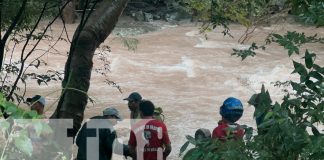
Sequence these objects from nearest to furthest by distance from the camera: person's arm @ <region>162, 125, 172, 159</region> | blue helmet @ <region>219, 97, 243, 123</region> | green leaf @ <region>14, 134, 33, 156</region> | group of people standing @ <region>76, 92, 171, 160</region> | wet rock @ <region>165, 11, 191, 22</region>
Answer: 1. green leaf @ <region>14, 134, 33, 156</region>
2. blue helmet @ <region>219, 97, 243, 123</region>
3. group of people standing @ <region>76, 92, 171, 160</region>
4. person's arm @ <region>162, 125, 172, 159</region>
5. wet rock @ <region>165, 11, 191, 22</region>

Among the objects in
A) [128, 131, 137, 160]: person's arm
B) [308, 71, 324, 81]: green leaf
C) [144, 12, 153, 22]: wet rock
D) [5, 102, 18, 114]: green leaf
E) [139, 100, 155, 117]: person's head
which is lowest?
[144, 12, 153, 22]: wet rock

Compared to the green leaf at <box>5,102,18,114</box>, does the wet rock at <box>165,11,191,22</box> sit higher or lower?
lower

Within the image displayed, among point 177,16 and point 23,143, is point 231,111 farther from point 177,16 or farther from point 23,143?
point 177,16

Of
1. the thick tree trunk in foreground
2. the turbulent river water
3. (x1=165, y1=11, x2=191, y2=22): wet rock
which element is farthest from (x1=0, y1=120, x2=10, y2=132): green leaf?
(x1=165, y1=11, x2=191, y2=22): wet rock

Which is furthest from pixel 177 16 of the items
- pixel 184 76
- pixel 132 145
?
pixel 132 145

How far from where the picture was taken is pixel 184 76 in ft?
55.7

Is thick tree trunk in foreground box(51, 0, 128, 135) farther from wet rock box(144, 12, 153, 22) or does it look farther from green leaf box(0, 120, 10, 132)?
wet rock box(144, 12, 153, 22)

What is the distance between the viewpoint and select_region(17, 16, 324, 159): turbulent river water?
43.6 ft

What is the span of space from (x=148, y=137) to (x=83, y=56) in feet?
3.78

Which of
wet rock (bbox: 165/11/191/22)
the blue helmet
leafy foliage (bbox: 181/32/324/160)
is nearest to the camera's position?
leafy foliage (bbox: 181/32/324/160)

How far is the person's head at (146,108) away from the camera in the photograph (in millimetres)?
4781

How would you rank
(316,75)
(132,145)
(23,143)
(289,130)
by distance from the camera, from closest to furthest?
(23,143) → (289,130) → (316,75) → (132,145)

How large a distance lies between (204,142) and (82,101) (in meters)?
3.13

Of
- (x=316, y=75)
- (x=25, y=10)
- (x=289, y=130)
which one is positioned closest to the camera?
(x=289, y=130)
